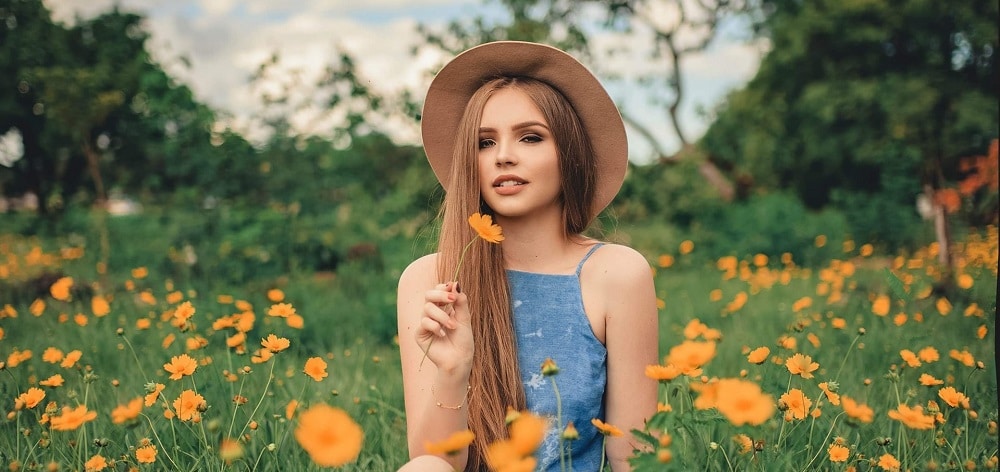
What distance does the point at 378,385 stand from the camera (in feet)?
7.55

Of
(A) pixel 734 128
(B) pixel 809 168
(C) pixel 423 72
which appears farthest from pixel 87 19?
(A) pixel 734 128

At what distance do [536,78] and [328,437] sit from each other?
45.4 inches

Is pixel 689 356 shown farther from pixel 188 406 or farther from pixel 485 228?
pixel 188 406

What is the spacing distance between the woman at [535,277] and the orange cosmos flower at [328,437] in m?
0.68

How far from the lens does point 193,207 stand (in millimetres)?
5008

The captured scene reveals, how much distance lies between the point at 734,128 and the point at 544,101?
25116 millimetres

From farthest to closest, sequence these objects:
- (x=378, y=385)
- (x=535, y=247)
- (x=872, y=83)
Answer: (x=872, y=83) → (x=378, y=385) → (x=535, y=247)

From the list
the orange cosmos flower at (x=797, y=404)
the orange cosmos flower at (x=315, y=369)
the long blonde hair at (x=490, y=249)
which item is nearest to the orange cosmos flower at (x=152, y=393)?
the orange cosmos flower at (x=315, y=369)

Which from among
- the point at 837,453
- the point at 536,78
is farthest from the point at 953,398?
the point at 536,78

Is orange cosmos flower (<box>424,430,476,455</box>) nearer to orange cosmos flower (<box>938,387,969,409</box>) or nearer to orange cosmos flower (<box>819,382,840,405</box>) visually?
orange cosmos flower (<box>819,382,840,405</box>)

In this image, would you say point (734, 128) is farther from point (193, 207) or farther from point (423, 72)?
point (193, 207)

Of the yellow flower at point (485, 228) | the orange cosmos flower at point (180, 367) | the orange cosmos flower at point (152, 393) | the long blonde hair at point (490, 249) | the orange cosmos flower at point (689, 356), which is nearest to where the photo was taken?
the orange cosmos flower at point (689, 356)

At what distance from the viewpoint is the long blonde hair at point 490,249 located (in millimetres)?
1487

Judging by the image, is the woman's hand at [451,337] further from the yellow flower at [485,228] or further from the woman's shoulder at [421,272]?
the woman's shoulder at [421,272]
